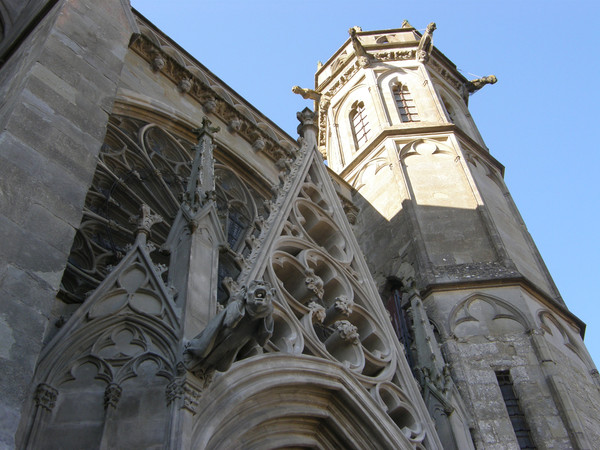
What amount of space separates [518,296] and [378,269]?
279 cm

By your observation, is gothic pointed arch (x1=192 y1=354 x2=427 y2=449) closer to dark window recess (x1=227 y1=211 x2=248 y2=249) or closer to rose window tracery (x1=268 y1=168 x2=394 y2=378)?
rose window tracery (x1=268 y1=168 x2=394 y2=378)

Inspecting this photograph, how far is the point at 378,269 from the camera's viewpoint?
1336cm

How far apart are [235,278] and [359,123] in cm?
1068

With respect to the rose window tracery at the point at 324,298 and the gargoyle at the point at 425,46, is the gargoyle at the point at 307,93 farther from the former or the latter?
the rose window tracery at the point at 324,298

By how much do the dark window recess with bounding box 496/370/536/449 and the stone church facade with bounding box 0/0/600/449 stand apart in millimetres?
23

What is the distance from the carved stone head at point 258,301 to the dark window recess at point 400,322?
4.75 metres

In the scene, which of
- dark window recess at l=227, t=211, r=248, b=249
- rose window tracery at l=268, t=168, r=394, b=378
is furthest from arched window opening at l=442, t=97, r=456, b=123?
rose window tracery at l=268, t=168, r=394, b=378

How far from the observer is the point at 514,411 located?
937 cm

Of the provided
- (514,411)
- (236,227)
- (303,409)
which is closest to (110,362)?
(303,409)

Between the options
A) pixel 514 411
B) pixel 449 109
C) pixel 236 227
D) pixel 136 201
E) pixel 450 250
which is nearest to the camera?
pixel 514 411

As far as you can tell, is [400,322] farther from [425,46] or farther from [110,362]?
[425,46]

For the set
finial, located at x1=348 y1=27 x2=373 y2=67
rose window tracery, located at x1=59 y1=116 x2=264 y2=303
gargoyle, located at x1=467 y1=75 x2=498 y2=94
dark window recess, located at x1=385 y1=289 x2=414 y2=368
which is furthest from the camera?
gargoyle, located at x1=467 y1=75 x2=498 y2=94

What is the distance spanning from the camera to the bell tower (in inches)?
364

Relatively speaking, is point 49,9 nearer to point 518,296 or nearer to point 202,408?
point 202,408
